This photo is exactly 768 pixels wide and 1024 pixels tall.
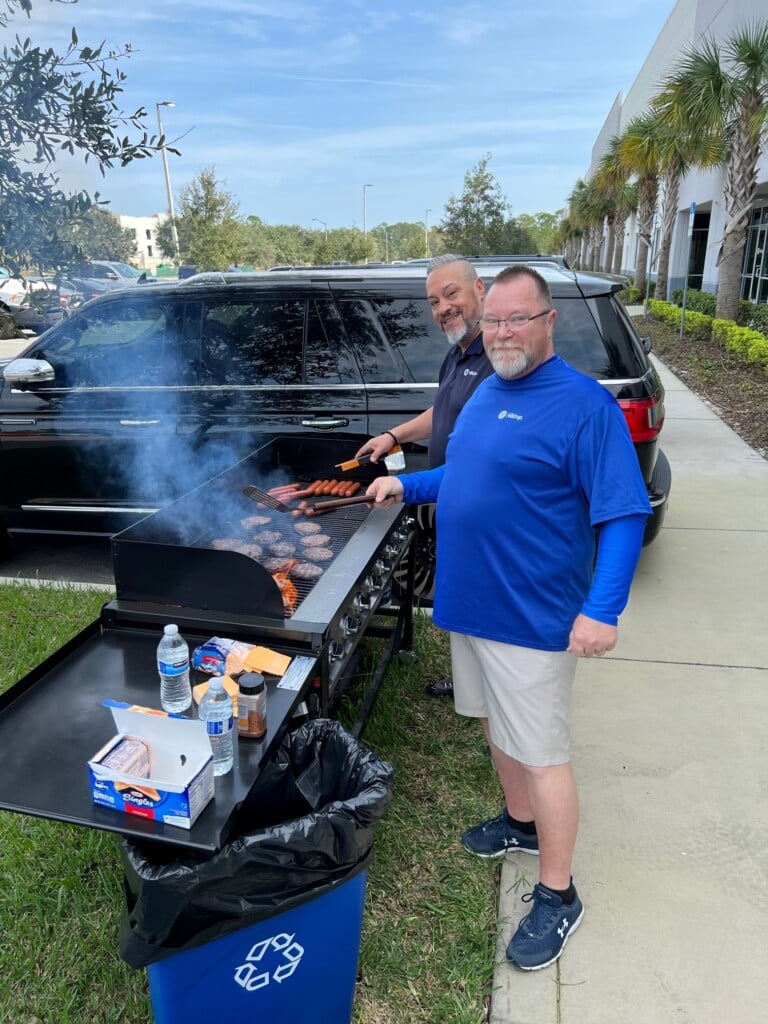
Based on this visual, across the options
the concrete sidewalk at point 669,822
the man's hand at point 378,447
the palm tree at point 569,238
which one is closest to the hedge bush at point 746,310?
the concrete sidewalk at point 669,822

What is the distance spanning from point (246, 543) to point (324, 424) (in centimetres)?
168

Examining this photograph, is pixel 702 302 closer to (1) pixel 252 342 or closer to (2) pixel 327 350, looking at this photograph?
(2) pixel 327 350

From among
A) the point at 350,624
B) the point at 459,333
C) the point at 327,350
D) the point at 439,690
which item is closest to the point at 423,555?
the point at 439,690

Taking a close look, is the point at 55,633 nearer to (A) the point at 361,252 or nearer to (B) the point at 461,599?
(B) the point at 461,599

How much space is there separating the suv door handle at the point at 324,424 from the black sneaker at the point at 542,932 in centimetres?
292

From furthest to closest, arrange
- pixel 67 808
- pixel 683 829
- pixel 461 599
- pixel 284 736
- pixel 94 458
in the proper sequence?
pixel 94 458
pixel 683 829
pixel 461 599
pixel 284 736
pixel 67 808

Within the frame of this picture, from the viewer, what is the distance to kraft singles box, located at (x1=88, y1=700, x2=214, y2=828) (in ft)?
5.54

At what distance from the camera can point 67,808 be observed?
5.92 ft

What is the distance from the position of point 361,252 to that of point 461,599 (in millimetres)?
46188

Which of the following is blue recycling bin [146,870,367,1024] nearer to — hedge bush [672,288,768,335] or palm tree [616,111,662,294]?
hedge bush [672,288,768,335]

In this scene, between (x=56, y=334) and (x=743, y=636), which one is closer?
(x=743, y=636)

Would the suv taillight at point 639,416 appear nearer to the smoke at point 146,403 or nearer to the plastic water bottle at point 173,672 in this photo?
the smoke at point 146,403

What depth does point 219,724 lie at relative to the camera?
183 cm

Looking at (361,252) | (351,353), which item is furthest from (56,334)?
(361,252)
